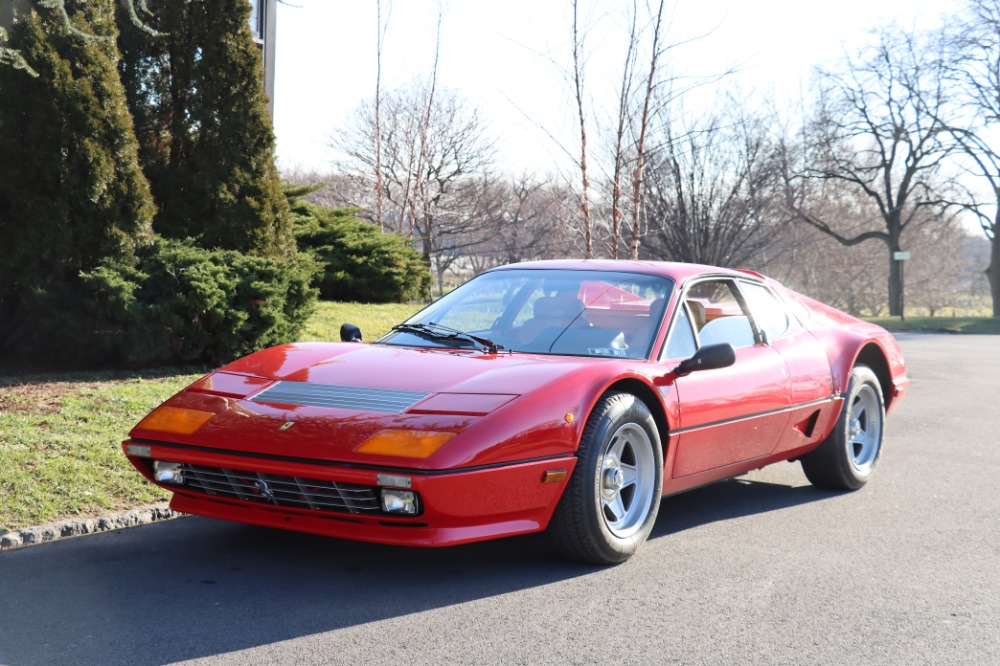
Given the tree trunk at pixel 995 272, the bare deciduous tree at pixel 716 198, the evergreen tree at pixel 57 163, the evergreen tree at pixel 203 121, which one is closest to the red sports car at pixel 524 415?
the evergreen tree at pixel 57 163

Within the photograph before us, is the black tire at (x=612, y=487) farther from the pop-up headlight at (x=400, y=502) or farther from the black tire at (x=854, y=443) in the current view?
the black tire at (x=854, y=443)

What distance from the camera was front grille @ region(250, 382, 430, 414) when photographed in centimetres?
410

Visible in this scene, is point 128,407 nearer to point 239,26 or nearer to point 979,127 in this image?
point 239,26

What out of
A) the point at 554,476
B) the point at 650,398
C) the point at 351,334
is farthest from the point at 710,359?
the point at 351,334

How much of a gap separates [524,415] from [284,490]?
0.99 meters

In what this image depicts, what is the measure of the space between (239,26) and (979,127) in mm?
35709

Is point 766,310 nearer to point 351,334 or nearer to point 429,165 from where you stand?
point 351,334

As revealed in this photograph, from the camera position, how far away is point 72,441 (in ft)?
20.8

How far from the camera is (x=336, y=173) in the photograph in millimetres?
42000

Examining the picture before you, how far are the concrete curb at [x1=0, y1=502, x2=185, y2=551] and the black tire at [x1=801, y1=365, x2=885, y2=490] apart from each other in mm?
3766

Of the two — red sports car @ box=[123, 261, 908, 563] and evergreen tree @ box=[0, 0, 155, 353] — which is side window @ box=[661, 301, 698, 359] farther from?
evergreen tree @ box=[0, 0, 155, 353]

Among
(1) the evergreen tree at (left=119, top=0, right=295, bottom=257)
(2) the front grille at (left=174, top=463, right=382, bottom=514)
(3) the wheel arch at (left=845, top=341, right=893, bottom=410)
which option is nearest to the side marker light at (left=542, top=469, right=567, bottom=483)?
(2) the front grille at (left=174, top=463, right=382, bottom=514)

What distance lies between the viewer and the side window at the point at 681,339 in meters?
5.05

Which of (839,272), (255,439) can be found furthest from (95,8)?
(839,272)
